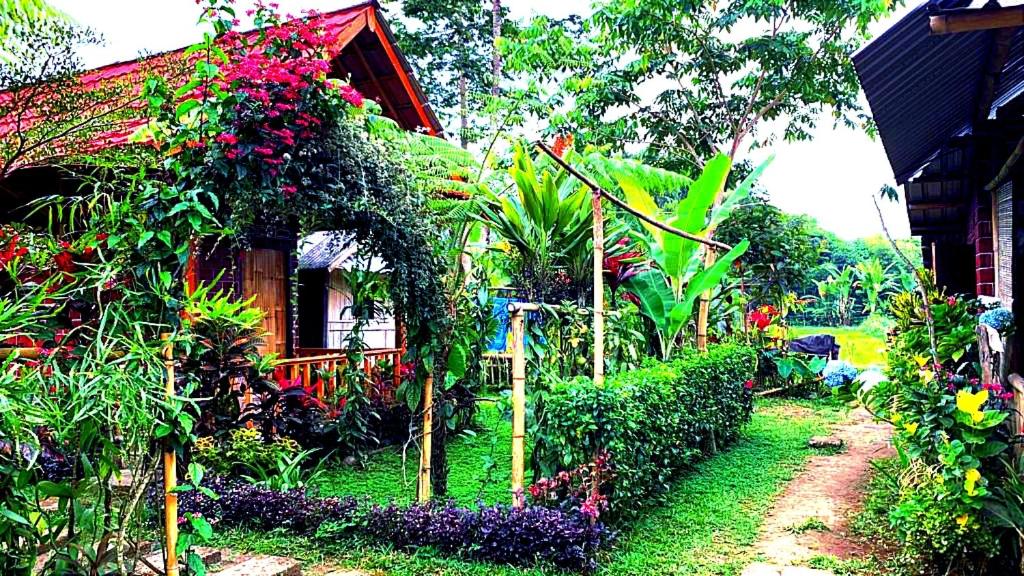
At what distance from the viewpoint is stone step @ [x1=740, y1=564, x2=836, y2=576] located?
4.57 meters

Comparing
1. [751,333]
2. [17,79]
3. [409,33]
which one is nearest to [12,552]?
[17,79]

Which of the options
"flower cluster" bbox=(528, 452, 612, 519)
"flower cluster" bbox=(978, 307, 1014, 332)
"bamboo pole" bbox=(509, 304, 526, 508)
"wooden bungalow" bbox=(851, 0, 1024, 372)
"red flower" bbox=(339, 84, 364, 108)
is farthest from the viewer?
"bamboo pole" bbox=(509, 304, 526, 508)

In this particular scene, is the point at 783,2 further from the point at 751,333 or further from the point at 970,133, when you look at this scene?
the point at 970,133

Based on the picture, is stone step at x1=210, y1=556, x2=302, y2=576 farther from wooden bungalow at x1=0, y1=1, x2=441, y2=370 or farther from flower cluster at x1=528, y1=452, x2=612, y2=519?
wooden bungalow at x1=0, y1=1, x2=441, y2=370

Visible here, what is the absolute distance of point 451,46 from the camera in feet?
68.3

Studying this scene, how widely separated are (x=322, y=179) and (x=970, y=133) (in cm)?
404

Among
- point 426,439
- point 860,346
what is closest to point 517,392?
point 426,439

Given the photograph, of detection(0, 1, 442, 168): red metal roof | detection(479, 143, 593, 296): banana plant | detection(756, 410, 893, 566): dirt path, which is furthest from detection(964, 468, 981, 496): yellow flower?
detection(0, 1, 442, 168): red metal roof

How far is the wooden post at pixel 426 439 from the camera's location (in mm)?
5517

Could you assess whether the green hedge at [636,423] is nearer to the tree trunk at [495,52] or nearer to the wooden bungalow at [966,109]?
the wooden bungalow at [966,109]

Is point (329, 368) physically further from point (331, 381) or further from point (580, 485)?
point (580, 485)

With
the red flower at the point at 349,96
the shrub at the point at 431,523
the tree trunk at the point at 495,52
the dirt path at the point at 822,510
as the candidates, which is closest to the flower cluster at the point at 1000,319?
the dirt path at the point at 822,510

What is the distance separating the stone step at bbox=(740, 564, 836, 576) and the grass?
9 centimetres

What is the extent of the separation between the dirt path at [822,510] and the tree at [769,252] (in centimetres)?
429
